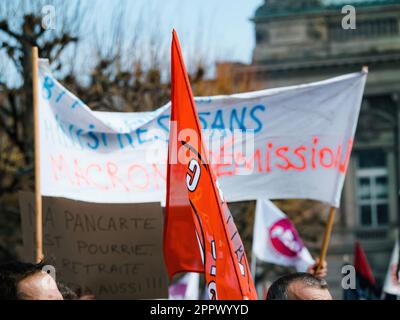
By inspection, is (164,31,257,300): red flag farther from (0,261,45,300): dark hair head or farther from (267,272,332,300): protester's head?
(0,261,45,300): dark hair head

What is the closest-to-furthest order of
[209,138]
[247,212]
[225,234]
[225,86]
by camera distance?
[225,234], [209,138], [247,212], [225,86]

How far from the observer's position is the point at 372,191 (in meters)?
38.1

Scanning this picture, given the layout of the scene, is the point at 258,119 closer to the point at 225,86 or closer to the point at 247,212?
the point at 247,212

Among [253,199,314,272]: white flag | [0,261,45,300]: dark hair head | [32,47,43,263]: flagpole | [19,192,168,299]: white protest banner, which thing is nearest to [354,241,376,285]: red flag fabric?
[253,199,314,272]: white flag

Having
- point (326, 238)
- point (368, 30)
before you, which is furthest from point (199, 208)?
point (368, 30)

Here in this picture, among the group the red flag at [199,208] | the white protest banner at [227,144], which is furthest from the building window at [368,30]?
the red flag at [199,208]

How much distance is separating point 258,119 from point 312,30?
1173 inches

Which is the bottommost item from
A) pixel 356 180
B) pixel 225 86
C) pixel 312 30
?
pixel 356 180

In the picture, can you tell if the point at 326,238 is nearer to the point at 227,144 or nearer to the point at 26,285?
the point at 227,144

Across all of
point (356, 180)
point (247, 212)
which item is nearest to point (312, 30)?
point (356, 180)

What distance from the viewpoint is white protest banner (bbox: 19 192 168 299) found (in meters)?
6.04

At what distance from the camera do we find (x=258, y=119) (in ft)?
21.4

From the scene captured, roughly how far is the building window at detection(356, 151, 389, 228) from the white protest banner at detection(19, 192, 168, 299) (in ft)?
106

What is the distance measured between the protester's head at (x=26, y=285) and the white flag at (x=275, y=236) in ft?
23.2
